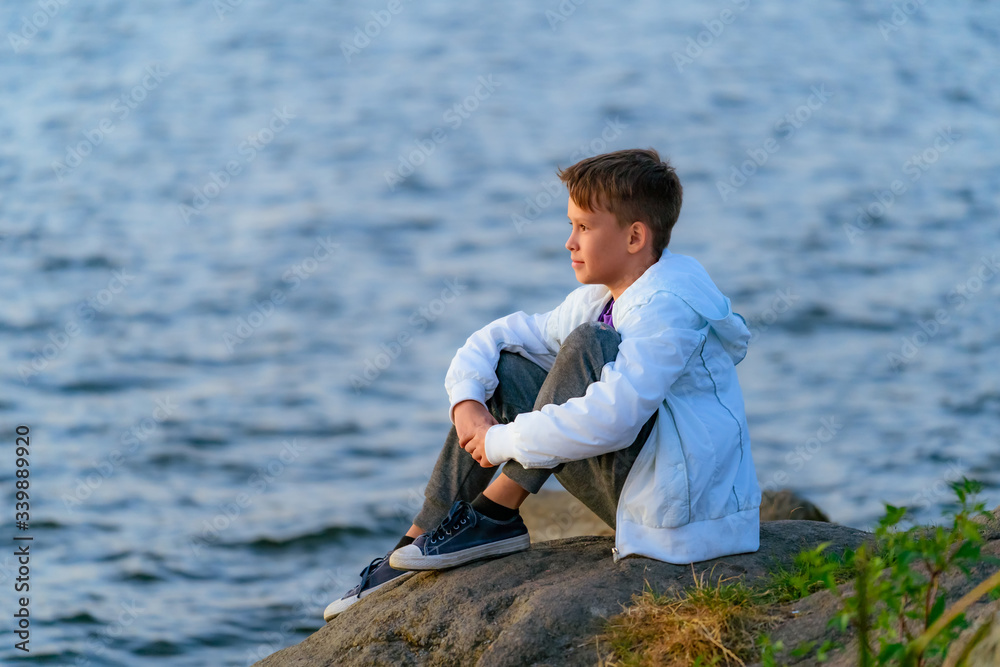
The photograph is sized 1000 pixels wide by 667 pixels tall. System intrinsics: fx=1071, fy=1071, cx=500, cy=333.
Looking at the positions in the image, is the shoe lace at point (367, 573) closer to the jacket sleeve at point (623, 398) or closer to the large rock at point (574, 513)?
the jacket sleeve at point (623, 398)

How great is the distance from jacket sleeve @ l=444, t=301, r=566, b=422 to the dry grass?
2.56 ft

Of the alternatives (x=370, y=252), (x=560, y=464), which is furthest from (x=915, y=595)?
(x=370, y=252)

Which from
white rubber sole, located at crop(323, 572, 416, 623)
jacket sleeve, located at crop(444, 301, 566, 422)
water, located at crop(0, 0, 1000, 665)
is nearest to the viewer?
jacket sleeve, located at crop(444, 301, 566, 422)

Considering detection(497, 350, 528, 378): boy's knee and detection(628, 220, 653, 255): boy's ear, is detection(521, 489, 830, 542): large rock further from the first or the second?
detection(628, 220, 653, 255): boy's ear

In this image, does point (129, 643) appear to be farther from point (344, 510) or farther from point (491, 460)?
point (491, 460)

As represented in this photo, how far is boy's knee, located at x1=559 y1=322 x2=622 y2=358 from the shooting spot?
290cm

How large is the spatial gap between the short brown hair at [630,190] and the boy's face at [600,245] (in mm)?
22

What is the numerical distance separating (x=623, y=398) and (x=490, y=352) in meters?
0.60

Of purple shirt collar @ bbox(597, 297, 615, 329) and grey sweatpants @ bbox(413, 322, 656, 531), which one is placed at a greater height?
purple shirt collar @ bbox(597, 297, 615, 329)

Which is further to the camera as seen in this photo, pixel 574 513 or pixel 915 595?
pixel 574 513

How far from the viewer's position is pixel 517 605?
2.91 meters

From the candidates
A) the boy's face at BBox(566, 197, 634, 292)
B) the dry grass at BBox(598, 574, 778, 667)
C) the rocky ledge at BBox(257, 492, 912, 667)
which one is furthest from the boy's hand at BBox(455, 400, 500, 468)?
the dry grass at BBox(598, 574, 778, 667)

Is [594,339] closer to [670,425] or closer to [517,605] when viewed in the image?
[670,425]

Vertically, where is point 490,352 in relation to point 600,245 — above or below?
below
